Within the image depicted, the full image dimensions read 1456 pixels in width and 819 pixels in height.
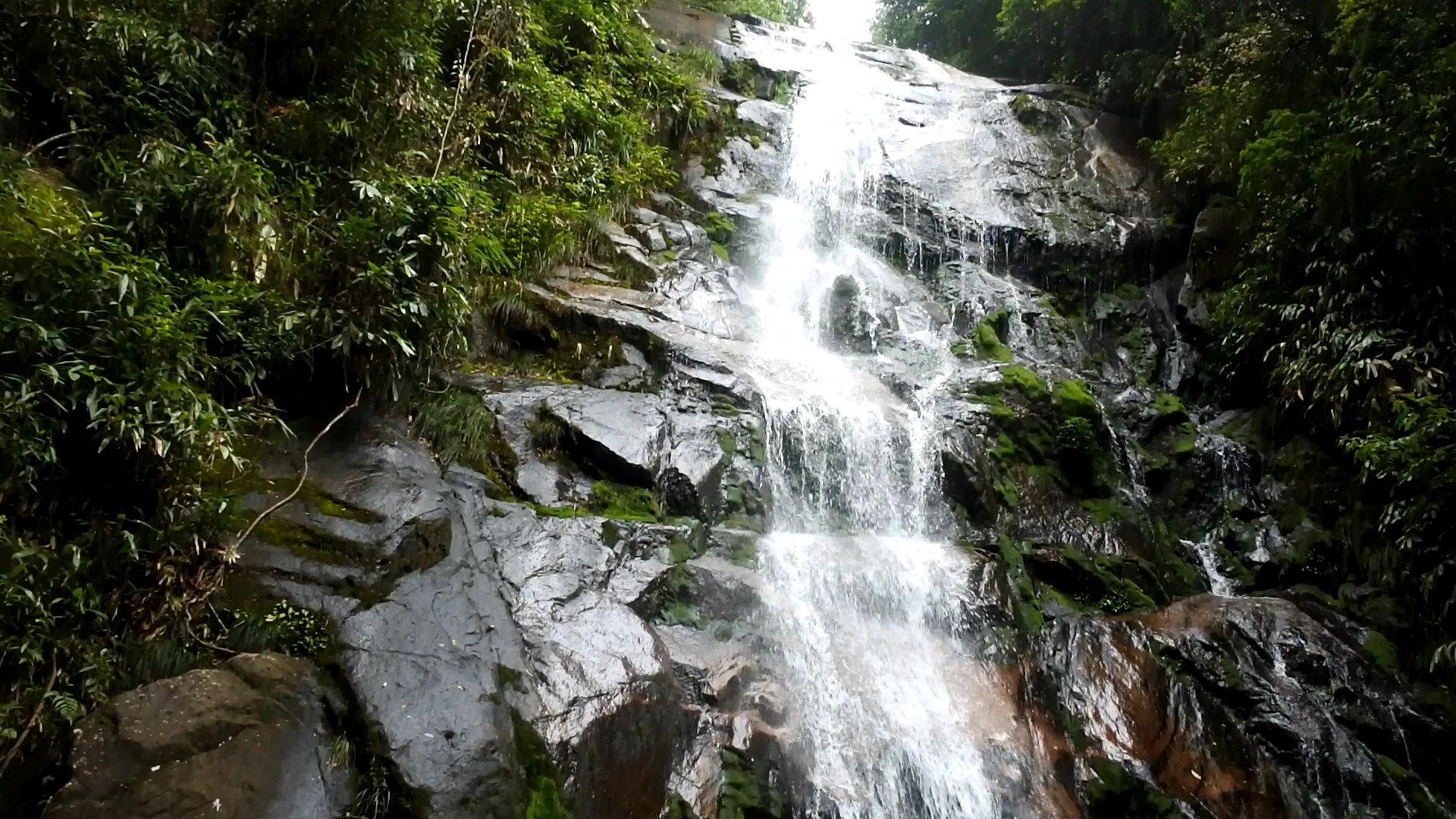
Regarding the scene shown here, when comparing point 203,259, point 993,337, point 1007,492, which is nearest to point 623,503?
point 203,259

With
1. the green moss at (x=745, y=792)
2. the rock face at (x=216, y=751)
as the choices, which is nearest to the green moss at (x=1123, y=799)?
the green moss at (x=745, y=792)

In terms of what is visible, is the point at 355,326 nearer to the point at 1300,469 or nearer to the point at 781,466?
the point at 781,466

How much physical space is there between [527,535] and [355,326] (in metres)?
1.82

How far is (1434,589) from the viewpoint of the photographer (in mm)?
7027

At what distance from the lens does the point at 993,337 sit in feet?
35.4

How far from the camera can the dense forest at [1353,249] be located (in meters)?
7.19

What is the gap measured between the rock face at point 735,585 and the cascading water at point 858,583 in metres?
0.20

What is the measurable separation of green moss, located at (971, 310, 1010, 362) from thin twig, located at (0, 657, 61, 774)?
9694mm

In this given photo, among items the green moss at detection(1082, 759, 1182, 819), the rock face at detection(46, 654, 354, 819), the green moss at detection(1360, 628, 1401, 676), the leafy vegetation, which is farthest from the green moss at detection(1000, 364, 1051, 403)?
the rock face at detection(46, 654, 354, 819)

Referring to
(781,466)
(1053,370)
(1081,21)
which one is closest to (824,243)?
(1053,370)

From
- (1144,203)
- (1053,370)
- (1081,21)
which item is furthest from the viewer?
(1081,21)

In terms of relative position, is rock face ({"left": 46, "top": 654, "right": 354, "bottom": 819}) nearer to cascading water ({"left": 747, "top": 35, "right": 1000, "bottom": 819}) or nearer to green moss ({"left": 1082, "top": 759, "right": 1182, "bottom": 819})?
cascading water ({"left": 747, "top": 35, "right": 1000, "bottom": 819})

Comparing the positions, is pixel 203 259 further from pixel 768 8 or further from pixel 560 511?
pixel 768 8

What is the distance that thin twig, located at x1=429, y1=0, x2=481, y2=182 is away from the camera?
7.33m
